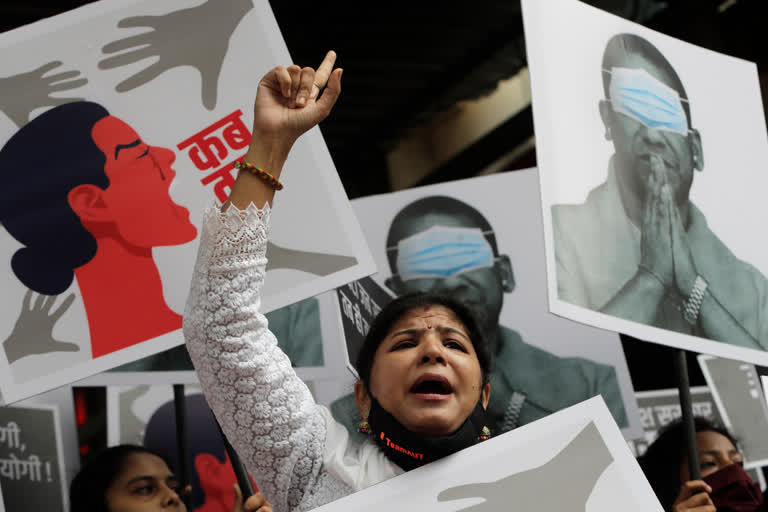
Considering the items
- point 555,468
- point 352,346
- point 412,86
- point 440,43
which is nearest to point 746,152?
point 352,346

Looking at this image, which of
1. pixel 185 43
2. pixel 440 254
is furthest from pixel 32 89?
pixel 440 254

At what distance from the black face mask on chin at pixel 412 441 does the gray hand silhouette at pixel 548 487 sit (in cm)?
6

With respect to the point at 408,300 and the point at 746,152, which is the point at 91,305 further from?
the point at 746,152

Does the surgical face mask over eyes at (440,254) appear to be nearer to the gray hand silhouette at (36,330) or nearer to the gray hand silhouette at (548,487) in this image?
the gray hand silhouette at (36,330)

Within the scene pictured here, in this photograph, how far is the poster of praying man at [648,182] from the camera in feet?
6.30

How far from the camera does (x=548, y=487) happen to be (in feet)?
4.80

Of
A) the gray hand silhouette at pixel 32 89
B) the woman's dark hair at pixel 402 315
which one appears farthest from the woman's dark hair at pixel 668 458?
the gray hand silhouette at pixel 32 89

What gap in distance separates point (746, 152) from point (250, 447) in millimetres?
1405

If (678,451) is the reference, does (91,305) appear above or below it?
above

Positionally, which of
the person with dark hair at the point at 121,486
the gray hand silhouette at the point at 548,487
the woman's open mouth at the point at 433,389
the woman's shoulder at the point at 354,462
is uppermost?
the woman's open mouth at the point at 433,389

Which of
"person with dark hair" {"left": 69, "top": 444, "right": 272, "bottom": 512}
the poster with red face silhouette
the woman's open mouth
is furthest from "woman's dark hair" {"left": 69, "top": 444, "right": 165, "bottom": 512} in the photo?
the woman's open mouth

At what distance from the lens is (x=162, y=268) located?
6.42 ft

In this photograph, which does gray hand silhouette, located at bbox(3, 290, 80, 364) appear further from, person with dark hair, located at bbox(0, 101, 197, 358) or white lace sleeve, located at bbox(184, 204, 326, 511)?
white lace sleeve, located at bbox(184, 204, 326, 511)

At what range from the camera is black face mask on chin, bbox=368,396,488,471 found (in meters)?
1.50
